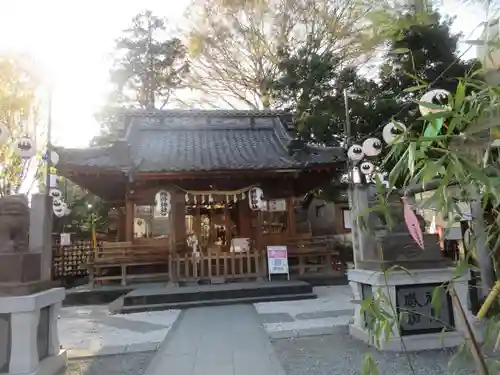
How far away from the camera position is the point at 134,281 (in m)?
10.2

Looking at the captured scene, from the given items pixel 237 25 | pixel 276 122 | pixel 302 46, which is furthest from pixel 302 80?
pixel 237 25

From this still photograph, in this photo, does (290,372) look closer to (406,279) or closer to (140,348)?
(406,279)

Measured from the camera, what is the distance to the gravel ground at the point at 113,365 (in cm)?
414

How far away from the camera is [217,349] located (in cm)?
482

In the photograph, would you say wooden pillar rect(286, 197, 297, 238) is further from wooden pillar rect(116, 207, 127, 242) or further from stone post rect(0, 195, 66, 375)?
stone post rect(0, 195, 66, 375)

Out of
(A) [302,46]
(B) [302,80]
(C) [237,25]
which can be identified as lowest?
(B) [302,80]

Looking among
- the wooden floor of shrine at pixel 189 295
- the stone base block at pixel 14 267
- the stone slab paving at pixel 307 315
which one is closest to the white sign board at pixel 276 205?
the wooden floor of shrine at pixel 189 295

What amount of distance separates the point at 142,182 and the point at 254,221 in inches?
128

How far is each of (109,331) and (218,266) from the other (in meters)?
3.96

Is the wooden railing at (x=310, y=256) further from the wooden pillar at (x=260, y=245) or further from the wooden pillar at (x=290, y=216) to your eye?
the wooden pillar at (x=260, y=245)

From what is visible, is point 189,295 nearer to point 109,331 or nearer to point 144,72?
point 109,331

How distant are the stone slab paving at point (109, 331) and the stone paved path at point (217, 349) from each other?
0.92 feet

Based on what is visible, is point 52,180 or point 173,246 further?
point 173,246

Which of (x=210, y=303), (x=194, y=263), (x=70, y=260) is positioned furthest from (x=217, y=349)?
(x=70, y=260)
